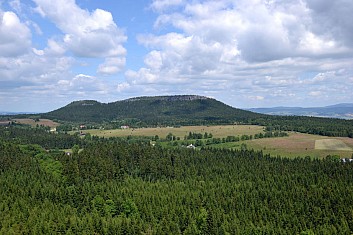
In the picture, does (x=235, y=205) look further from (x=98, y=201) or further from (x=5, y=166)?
(x=5, y=166)

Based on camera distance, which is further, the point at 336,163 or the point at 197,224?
the point at 336,163

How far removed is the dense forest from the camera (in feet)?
353

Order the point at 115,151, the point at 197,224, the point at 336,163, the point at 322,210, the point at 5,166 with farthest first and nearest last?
the point at 115,151 → the point at 336,163 → the point at 5,166 → the point at 322,210 → the point at 197,224

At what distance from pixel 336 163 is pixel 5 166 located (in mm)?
149594

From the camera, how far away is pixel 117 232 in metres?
103

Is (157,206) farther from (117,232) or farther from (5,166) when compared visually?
(5,166)

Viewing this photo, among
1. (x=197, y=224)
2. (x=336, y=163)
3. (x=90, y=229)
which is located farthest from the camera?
(x=336, y=163)

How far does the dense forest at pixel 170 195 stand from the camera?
107562 millimetres

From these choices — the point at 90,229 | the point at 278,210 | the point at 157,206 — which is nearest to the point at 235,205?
the point at 278,210

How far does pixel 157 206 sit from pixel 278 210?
140 feet

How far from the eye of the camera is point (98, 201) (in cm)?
12644

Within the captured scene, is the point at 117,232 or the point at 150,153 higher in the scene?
the point at 150,153

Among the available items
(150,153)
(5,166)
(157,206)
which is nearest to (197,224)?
(157,206)

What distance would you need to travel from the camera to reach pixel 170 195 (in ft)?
439
